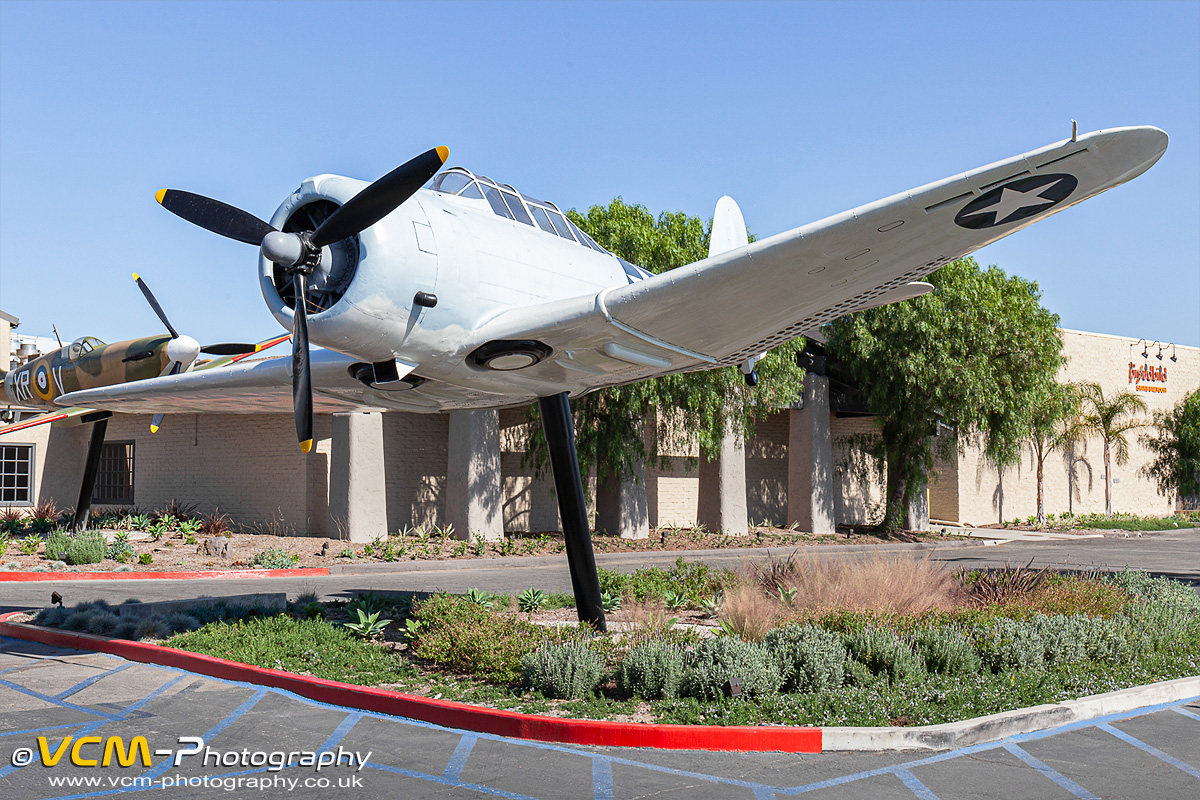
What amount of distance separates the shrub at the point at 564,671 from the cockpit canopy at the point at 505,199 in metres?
4.53

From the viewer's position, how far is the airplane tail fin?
44.7 ft

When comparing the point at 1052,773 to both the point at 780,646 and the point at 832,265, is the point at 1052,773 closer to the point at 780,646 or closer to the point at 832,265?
→ the point at 780,646

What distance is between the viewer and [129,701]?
25.7 ft

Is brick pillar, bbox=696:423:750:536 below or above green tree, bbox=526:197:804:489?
below

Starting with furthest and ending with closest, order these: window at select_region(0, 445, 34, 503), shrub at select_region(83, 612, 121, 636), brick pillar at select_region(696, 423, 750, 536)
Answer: brick pillar at select_region(696, 423, 750, 536), window at select_region(0, 445, 34, 503), shrub at select_region(83, 612, 121, 636)

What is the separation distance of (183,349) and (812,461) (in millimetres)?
21402

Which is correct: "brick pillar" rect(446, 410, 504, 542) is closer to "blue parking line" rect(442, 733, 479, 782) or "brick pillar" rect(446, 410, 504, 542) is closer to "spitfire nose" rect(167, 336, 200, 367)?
"spitfire nose" rect(167, 336, 200, 367)

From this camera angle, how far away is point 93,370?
23500 mm

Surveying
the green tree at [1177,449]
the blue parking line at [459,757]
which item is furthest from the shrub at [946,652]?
the green tree at [1177,449]

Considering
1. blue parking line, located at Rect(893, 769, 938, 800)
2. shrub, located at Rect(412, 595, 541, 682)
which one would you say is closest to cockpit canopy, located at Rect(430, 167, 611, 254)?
shrub, located at Rect(412, 595, 541, 682)

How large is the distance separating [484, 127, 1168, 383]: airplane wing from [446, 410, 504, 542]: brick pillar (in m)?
15.2

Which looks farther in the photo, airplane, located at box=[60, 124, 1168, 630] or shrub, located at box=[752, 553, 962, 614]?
shrub, located at box=[752, 553, 962, 614]

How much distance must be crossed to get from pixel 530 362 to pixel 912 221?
12.8 feet

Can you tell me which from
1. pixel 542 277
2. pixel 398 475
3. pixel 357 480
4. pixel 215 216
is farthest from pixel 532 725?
pixel 398 475
